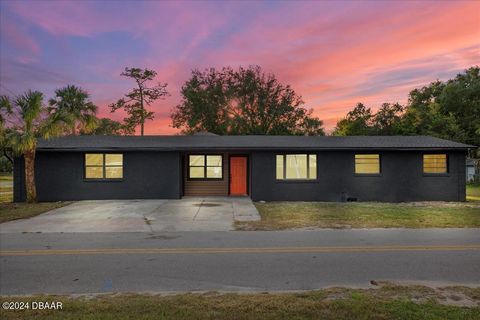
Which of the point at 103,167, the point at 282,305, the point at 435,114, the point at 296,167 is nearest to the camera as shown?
the point at 282,305

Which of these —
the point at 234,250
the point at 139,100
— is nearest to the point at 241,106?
the point at 139,100

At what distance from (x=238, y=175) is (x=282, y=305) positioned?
17.0 m

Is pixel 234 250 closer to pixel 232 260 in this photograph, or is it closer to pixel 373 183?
pixel 232 260

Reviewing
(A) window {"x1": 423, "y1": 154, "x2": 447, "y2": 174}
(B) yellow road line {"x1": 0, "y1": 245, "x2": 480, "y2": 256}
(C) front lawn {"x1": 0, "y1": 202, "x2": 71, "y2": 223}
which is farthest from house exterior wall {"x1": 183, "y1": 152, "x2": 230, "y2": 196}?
(B) yellow road line {"x1": 0, "y1": 245, "x2": 480, "y2": 256}

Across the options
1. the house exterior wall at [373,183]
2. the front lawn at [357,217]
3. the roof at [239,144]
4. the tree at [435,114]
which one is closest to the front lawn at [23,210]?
the roof at [239,144]

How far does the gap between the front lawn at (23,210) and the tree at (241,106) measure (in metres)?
30.7

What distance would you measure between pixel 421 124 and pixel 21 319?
5302 centimetres

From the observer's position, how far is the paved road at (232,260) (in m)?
6.09

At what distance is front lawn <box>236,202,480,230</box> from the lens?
1166 cm

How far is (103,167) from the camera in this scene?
65.1ft

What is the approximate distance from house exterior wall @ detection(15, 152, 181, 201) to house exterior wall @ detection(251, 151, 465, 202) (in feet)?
14.6

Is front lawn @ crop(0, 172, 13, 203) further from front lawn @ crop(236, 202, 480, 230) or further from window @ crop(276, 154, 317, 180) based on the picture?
front lawn @ crop(236, 202, 480, 230)

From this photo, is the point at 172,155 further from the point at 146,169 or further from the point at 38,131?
the point at 38,131

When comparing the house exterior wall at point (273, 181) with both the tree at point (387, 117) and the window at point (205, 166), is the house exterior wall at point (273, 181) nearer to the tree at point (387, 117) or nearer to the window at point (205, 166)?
the window at point (205, 166)
